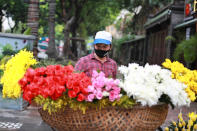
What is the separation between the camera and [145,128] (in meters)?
2.24

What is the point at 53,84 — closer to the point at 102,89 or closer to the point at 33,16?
the point at 102,89

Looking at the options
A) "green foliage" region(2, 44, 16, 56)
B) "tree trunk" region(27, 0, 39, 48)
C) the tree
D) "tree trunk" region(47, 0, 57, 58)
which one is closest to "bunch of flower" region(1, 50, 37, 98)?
"green foliage" region(2, 44, 16, 56)

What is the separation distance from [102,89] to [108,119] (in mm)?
235

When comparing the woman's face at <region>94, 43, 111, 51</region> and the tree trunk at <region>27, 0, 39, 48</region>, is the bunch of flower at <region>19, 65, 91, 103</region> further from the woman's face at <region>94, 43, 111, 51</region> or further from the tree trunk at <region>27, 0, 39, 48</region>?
the tree trunk at <region>27, 0, 39, 48</region>

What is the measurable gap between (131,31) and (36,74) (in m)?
22.9

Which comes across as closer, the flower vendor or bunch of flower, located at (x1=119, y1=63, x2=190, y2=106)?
bunch of flower, located at (x1=119, y1=63, x2=190, y2=106)

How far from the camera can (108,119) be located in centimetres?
213

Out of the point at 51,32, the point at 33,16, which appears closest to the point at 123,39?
the point at 51,32

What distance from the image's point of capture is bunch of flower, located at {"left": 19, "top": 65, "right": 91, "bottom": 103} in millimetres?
2066

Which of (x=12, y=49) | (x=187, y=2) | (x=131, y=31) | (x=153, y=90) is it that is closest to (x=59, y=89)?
(x=153, y=90)

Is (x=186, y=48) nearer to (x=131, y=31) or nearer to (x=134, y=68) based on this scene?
(x=134, y=68)

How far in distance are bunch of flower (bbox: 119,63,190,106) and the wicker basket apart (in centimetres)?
11

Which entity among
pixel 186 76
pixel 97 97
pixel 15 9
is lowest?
pixel 97 97

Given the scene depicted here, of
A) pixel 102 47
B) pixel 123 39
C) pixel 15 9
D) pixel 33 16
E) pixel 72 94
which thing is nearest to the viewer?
pixel 72 94
